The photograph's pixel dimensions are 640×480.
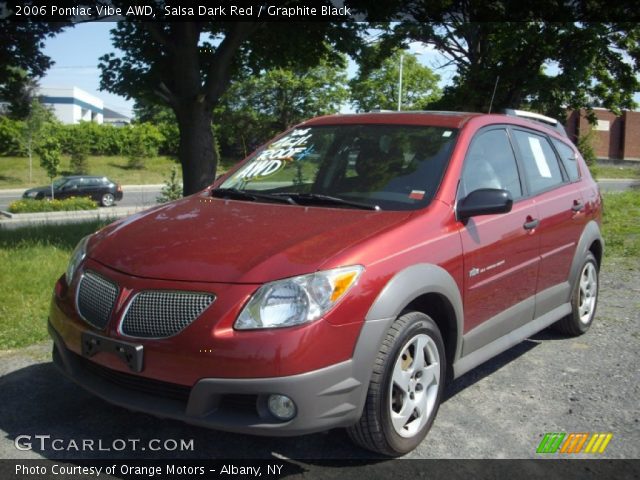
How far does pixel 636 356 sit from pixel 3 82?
14939 millimetres

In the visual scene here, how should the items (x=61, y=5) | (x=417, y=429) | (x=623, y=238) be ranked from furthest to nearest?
(x=61, y=5) → (x=623, y=238) → (x=417, y=429)

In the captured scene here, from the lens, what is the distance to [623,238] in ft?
33.1

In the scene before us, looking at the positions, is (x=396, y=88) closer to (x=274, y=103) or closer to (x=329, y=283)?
(x=274, y=103)

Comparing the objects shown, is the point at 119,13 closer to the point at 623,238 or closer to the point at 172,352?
the point at 623,238

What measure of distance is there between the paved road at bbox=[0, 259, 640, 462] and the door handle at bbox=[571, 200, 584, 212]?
109 cm

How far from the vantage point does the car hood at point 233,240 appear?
3.00m

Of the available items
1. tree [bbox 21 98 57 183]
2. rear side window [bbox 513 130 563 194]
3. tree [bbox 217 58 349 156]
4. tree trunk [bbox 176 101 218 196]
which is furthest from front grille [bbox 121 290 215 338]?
tree [bbox 217 58 349 156]

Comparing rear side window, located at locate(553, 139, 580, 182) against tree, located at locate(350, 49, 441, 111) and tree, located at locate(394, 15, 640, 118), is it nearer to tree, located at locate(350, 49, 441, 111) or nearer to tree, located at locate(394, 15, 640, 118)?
tree, located at locate(394, 15, 640, 118)

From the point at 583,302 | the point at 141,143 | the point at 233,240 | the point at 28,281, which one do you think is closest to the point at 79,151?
the point at 141,143

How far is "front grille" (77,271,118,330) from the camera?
3.14 meters

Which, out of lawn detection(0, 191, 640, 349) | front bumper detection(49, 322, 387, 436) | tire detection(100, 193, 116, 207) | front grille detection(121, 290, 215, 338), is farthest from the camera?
tire detection(100, 193, 116, 207)

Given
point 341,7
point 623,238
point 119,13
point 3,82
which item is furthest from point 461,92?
point 3,82

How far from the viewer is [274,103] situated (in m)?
55.9

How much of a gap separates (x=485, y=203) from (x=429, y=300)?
2.09ft
